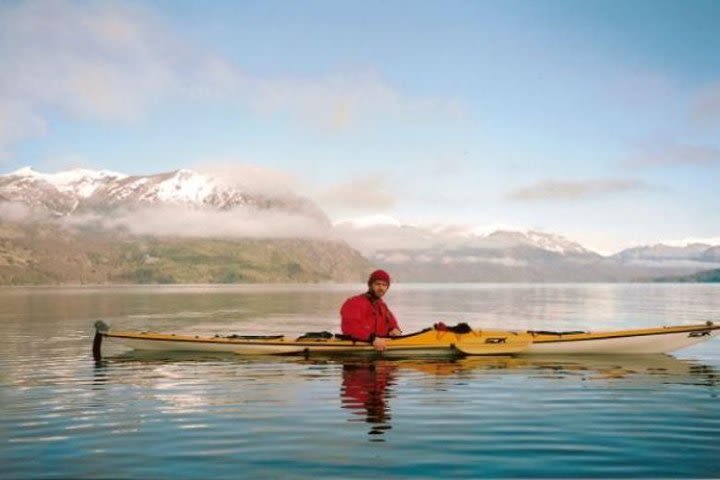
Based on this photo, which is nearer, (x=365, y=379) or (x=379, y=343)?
(x=365, y=379)

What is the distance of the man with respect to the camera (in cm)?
2467

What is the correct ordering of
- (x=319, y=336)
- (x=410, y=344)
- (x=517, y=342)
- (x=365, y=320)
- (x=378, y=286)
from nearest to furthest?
(x=378, y=286)
(x=365, y=320)
(x=410, y=344)
(x=517, y=342)
(x=319, y=336)

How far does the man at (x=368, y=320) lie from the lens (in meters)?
24.7

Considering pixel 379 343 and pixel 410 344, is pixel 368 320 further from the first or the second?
pixel 410 344

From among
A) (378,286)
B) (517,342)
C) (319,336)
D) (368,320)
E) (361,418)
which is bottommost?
(361,418)

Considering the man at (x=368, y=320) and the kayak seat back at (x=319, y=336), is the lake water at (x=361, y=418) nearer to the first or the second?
the man at (x=368, y=320)

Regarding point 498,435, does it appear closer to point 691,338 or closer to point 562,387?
point 562,387

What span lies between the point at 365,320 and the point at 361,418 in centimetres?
1007

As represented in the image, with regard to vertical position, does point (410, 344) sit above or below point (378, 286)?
below

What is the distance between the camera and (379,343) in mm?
24828

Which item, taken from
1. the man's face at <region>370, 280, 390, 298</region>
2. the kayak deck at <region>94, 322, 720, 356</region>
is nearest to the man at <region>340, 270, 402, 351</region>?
the kayak deck at <region>94, 322, 720, 356</region>

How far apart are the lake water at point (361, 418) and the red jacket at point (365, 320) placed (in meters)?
1.01

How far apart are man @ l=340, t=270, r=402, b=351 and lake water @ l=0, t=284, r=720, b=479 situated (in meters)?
Result: 0.90

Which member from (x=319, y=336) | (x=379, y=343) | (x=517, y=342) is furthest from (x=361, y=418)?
(x=517, y=342)
